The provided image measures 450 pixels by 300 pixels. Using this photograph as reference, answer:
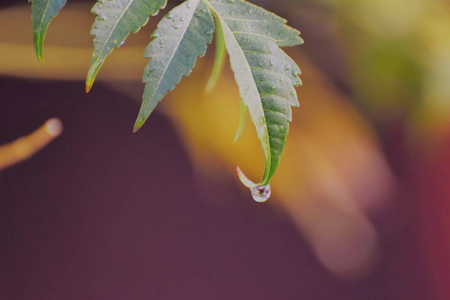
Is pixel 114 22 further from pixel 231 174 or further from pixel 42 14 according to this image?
pixel 231 174

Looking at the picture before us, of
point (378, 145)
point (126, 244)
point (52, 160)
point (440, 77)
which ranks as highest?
point (440, 77)

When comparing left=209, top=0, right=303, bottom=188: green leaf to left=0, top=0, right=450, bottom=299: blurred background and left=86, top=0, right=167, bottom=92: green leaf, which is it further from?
left=0, top=0, right=450, bottom=299: blurred background

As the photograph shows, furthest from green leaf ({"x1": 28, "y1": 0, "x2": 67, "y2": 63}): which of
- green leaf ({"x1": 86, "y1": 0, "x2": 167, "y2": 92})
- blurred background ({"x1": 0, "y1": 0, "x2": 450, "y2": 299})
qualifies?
blurred background ({"x1": 0, "y1": 0, "x2": 450, "y2": 299})

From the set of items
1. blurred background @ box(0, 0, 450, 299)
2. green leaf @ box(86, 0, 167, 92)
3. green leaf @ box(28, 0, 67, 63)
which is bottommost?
blurred background @ box(0, 0, 450, 299)

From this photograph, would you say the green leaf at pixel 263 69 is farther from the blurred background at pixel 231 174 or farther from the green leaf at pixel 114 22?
the blurred background at pixel 231 174

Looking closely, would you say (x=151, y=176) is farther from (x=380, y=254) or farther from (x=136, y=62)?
(x=380, y=254)

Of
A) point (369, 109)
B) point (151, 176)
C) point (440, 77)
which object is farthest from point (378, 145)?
point (151, 176)
